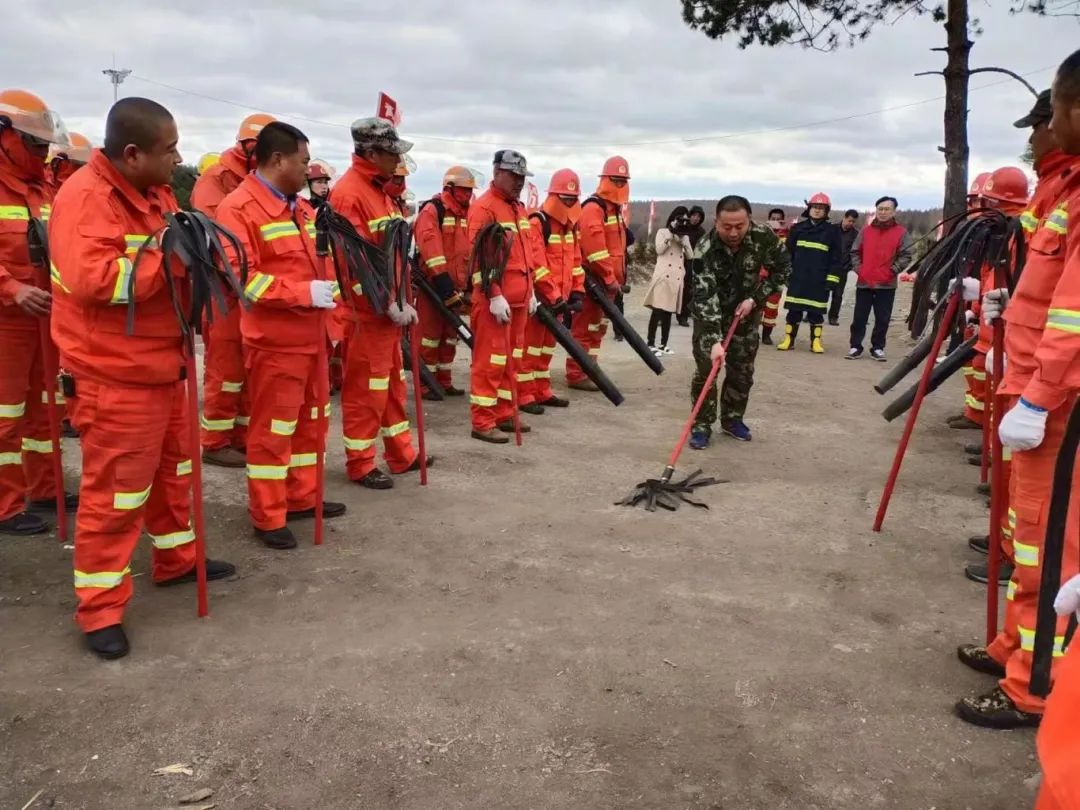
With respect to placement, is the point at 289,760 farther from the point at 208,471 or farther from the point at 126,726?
the point at 208,471

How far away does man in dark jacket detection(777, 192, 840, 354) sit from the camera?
11141 mm

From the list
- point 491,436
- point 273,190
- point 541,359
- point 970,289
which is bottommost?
point 491,436

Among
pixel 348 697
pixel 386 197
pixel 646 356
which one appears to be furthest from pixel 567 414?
pixel 348 697

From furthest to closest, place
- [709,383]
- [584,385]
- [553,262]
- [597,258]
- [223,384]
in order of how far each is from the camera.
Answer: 1. [584,385]
2. [597,258]
3. [553,262]
4. [709,383]
5. [223,384]

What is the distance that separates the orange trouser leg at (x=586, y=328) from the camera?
8852 mm

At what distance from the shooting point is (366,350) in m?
5.27

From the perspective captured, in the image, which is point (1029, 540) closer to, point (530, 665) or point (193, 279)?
point (530, 665)

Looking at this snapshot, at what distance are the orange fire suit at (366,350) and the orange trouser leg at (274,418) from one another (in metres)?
0.72

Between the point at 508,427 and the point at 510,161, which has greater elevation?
the point at 510,161

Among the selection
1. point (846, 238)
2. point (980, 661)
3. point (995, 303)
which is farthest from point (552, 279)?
point (846, 238)

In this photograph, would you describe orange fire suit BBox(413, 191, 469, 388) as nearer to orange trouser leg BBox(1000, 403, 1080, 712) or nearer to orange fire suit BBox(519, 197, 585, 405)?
orange fire suit BBox(519, 197, 585, 405)

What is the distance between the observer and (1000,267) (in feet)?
13.6

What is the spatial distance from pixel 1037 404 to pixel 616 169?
21.6ft

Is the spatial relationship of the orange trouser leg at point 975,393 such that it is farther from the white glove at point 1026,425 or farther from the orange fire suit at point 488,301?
the white glove at point 1026,425
